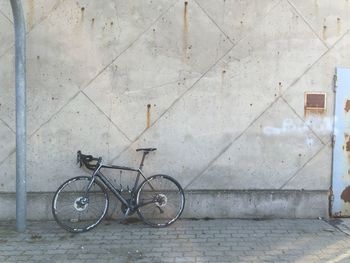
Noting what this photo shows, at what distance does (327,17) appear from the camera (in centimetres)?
707

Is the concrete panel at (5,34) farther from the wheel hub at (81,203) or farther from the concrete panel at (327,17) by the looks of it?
the concrete panel at (327,17)

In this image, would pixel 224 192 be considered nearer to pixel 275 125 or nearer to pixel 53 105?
pixel 275 125

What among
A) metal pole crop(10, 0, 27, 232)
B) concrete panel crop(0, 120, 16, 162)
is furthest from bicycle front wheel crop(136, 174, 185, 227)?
concrete panel crop(0, 120, 16, 162)

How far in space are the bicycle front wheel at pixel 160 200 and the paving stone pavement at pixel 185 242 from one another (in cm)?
17

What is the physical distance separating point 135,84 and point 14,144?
1999 mm

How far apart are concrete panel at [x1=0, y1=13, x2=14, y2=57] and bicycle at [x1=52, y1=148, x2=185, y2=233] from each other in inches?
73.6

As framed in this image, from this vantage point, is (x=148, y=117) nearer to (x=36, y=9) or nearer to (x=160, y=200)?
(x=160, y=200)

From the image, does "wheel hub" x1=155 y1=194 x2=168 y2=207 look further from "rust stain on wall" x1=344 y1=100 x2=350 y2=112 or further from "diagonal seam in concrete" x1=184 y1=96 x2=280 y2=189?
Result: "rust stain on wall" x1=344 y1=100 x2=350 y2=112

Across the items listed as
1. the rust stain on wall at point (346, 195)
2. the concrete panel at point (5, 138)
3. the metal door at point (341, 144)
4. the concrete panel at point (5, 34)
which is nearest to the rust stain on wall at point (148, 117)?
the concrete panel at point (5, 138)

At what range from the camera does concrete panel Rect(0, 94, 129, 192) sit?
22.8 feet

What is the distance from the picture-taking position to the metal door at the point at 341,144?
23.4 ft

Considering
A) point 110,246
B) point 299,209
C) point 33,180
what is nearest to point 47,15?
point 33,180

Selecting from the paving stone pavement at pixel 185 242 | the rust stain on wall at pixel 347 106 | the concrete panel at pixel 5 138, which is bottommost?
the paving stone pavement at pixel 185 242

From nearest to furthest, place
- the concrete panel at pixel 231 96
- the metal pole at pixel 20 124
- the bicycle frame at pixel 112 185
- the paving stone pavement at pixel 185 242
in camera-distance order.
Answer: the paving stone pavement at pixel 185 242 → the metal pole at pixel 20 124 → the bicycle frame at pixel 112 185 → the concrete panel at pixel 231 96
